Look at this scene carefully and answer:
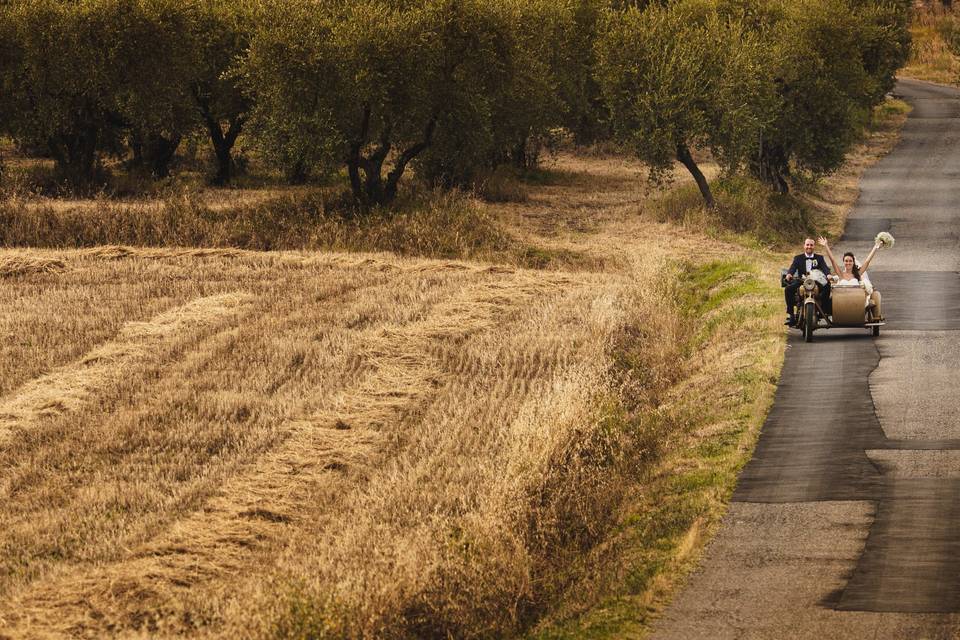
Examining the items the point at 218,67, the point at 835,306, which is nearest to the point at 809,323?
the point at 835,306

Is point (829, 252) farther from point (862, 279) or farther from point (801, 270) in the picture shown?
point (862, 279)

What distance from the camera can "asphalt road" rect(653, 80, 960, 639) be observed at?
11.3 meters

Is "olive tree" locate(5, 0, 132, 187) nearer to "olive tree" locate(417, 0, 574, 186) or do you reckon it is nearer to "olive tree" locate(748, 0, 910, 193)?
"olive tree" locate(417, 0, 574, 186)

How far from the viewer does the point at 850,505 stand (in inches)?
557

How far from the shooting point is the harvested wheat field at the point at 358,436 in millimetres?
12289

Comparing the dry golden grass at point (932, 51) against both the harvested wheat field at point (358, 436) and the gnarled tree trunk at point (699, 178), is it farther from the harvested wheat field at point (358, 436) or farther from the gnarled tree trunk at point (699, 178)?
the harvested wheat field at point (358, 436)

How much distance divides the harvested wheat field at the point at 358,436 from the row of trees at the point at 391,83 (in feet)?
22.0

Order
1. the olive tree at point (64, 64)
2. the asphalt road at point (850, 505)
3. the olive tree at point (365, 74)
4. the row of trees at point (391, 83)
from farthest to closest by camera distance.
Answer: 1. the olive tree at point (64, 64)
2. the row of trees at point (391, 83)
3. the olive tree at point (365, 74)
4. the asphalt road at point (850, 505)

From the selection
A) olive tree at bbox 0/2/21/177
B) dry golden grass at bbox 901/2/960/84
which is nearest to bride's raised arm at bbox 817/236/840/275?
olive tree at bbox 0/2/21/177

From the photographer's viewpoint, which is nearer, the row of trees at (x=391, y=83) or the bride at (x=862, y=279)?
the bride at (x=862, y=279)

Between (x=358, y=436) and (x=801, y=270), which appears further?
(x=801, y=270)

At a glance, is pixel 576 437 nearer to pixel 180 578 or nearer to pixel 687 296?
pixel 180 578

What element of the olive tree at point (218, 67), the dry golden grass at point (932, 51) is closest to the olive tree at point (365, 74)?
the olive tree at point (218, 67)

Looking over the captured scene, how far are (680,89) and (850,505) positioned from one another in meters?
27.9
